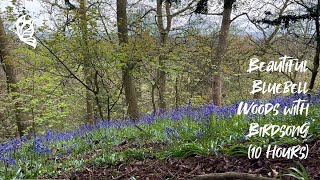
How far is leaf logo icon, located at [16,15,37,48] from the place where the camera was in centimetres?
785

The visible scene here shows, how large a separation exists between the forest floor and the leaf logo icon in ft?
17.6

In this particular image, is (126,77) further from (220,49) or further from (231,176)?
(231,176)

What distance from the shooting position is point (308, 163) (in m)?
2.53

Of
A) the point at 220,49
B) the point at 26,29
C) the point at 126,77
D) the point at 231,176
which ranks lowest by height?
the point at 231,176

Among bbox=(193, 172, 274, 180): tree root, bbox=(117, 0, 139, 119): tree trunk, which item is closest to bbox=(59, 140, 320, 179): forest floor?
bbox=(193, 172, 274, 180): tree root

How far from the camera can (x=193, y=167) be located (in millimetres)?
2982

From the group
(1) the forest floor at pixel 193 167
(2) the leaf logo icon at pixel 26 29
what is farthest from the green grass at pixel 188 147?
(2) the leaf logo icon at pixel 26 29

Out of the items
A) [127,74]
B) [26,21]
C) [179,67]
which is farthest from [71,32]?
[179,67]

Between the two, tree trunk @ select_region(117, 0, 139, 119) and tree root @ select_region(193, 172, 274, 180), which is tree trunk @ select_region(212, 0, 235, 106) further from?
tree root @ select_region(193, 172, 274, 180)

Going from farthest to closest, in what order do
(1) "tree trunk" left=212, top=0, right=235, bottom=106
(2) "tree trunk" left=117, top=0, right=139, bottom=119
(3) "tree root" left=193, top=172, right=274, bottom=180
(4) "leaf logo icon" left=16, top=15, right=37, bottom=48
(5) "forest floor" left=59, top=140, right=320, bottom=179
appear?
(1) "tree trunk" left=212, top=0, right=235, bottom=106 → (2) "tree trunk" left=117, top=0, right=139, bottom=119 → (4) "leaf logo icon" left=16, top=15, right=37, bottom=48 → (5) "forest floor" left=59, top=140, right=320, bottom=179 → (3) "tree root" left=193, top=172, right=274, bottom=180

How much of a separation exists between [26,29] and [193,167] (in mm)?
6954

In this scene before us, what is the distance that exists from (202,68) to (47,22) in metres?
6.53

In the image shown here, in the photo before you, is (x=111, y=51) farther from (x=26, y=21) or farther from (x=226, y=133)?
(x=226, y=133)

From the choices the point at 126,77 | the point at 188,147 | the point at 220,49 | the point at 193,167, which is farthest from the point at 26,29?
the point at 193,167
